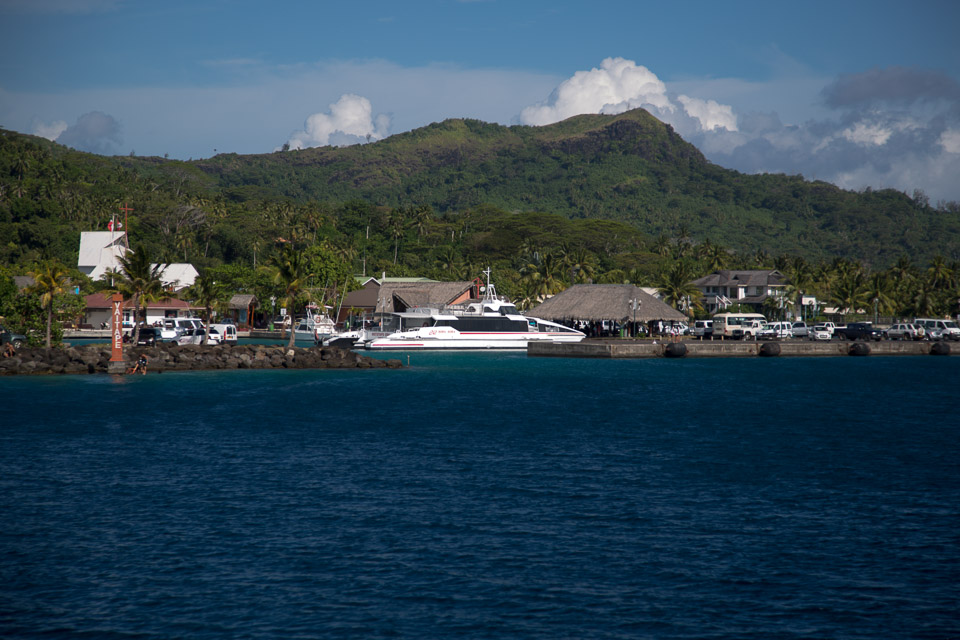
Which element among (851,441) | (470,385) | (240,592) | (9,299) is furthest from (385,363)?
(240,592)

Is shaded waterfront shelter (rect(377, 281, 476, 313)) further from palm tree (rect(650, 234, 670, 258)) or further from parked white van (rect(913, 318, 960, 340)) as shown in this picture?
palm tree (rect(650, 234, 670, 258))

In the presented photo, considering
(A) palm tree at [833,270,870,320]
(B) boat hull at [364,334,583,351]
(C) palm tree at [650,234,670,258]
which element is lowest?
(B) boat hull at [364,334,583,351]

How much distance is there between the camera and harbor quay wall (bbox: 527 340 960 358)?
2729 inches

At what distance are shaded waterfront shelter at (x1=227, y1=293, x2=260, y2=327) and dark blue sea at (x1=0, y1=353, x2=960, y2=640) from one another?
64.3 metres

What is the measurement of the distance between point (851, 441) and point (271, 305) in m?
82.7

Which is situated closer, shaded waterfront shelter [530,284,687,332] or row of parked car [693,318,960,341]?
shaded waterfront shelter [530,284,687,332]

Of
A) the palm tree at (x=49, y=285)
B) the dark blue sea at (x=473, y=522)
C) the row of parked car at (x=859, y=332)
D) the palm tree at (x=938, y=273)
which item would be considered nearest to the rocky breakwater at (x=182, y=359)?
the palm tree at (x=49, y=285)

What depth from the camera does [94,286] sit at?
94.9 metres

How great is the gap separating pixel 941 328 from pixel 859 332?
8.57 meters

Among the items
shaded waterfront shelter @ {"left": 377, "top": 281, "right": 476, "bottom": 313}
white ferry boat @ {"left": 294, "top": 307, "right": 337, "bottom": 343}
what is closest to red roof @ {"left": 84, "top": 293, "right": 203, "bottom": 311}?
white ferry boat @ {"left": 294, "top": 307, "right": 337, "bottom": 343}

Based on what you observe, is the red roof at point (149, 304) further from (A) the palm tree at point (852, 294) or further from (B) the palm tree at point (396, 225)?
(A) the palm tree at point (852, 294)

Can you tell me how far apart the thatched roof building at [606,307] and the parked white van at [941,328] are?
25.5 m

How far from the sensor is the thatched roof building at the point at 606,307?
7856 centimetres

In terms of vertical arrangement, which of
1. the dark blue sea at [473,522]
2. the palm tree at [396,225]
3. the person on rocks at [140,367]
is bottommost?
the dark blue sea at [473,522]
